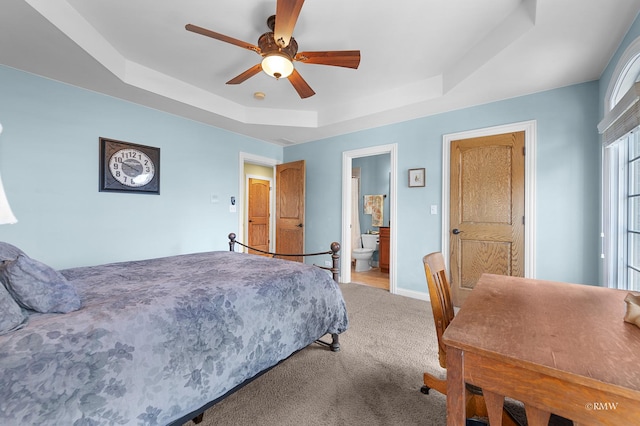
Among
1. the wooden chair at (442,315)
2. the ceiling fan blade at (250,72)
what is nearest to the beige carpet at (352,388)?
the wooden chair at (442,315)

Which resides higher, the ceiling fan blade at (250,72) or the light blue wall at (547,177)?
the ceiling fan blade at (250,72)

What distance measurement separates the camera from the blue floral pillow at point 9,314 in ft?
3.12

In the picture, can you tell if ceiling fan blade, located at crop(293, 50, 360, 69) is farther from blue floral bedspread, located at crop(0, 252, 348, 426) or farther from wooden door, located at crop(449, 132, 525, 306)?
wooden door, located at crop(449, 132, 525, 306)

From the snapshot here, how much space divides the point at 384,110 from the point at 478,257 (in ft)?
7.08

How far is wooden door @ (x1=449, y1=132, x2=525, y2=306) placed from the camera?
2.97 meters

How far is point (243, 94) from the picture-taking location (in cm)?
350

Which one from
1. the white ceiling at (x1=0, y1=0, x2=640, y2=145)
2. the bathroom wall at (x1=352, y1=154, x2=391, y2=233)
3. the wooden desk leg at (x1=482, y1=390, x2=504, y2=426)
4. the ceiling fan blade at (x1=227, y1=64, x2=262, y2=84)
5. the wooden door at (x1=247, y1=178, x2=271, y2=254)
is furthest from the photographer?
the wooden door at (x1=247, y1=178, x2=271, y2=254)

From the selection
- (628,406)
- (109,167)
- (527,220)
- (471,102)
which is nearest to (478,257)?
(527,220)

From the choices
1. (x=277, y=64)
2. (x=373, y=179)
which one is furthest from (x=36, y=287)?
(x=373, y=179)

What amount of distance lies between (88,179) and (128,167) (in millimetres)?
410

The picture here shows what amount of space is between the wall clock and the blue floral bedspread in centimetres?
149

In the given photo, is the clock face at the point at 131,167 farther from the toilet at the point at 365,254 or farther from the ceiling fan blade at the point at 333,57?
the toilet at the point at 365,254

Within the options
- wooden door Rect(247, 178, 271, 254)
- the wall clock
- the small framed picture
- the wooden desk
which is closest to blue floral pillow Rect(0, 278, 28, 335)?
the wooden desk

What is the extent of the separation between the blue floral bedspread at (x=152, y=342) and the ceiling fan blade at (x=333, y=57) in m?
1.65
